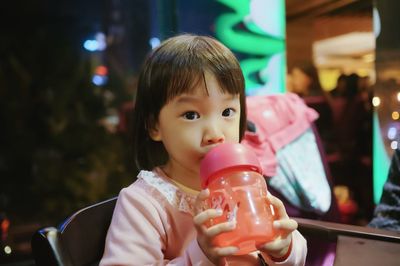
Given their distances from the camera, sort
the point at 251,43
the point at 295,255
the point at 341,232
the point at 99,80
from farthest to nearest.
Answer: the point at 99,80 → the point at 251,43 → the point at 341,232 → the point at 295,255

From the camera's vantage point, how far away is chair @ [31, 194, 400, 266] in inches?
25.9

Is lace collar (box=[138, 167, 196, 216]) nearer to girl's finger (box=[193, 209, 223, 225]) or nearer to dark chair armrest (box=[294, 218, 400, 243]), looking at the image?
girl's finger (box=[193, 209, 223, 225])

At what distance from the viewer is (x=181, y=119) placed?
717 mm

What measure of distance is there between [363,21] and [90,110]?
190 centimetres

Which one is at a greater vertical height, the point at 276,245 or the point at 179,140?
the point at 179,140

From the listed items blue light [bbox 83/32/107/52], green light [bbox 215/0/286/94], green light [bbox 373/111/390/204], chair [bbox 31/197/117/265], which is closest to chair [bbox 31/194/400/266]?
chair [bbox 31/197/117/265]

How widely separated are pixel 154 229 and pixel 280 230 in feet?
0.73

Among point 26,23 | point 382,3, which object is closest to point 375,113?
point 382,3

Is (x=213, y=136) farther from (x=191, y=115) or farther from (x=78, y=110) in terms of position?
(x=78, y=110)

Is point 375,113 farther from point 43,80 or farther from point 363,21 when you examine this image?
point 43,80

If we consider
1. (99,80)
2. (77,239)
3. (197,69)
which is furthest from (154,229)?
(99,80)

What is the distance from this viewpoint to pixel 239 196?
0.59 metres

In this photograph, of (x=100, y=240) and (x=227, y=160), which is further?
(x=100, y=240)

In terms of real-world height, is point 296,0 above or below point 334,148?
above
